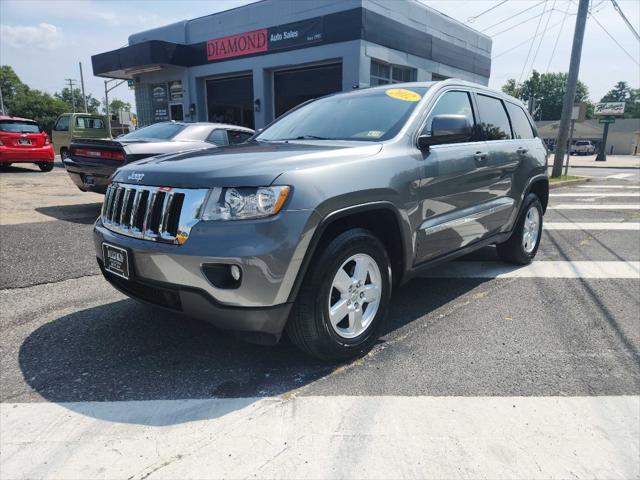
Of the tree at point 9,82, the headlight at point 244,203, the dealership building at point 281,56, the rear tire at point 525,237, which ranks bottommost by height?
the rear tire at point 525,237

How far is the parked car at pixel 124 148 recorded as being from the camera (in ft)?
22.7

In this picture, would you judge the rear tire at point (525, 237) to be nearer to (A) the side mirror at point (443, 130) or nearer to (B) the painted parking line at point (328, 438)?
(A) the side mirror at point (443, 130)

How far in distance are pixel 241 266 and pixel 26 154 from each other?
14677mm

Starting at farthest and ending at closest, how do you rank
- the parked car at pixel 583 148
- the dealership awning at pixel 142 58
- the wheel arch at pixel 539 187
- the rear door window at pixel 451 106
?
the parked car at pixel 583 148, the dealership awning at pixel 142 58, the wheel arch at pixel 539 187, the rear door window at pixel 451 106

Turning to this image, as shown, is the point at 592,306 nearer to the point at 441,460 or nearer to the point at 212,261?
the point at 441,460

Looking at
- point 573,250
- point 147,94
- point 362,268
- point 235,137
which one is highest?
point 147,94

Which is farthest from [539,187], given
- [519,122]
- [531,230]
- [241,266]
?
[241,266]

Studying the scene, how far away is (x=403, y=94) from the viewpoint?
149 inches

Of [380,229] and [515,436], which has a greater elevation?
[380,229]

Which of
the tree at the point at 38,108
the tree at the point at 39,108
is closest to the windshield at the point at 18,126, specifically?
the tree at the point at 38,108

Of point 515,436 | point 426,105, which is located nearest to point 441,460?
point 515,436

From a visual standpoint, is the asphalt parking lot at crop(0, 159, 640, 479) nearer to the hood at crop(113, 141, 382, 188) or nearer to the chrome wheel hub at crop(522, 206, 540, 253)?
the chrome wheel hub at crop(522, 206, 540, 253)

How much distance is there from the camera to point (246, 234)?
241cm

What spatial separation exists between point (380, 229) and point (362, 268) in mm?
382
